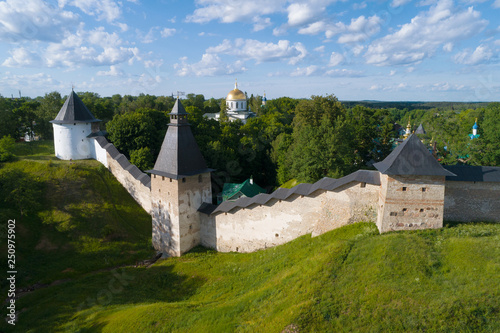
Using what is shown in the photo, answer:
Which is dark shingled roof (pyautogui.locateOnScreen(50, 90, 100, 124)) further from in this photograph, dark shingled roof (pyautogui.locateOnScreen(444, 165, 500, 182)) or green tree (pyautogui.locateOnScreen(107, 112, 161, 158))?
dark shingled roof (pyautogui.locateOnScreen(444, 165, 500, 182))

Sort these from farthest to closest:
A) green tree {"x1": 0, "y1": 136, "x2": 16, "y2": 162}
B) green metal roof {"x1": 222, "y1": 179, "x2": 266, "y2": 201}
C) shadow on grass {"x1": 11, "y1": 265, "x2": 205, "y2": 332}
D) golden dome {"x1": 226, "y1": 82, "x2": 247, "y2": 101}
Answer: golden dome {"x1": 226, "y1": 82, "x2": 247, "y2": 101}
green metal roof {"x1": 222, "y1": 179, "x2": 266, "y2": 201}
green tree {"x1": 0, "y1": 136, "x2": 16, "y2": 162}
shadow on grass {"x1": 11, "y1": 265, "x2": 205, "y2": 332}

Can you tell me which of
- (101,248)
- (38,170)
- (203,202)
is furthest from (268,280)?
(38,170)

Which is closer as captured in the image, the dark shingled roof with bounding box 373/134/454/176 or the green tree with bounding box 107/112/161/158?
the dark shingled roof with bounding box 373/134/454/176

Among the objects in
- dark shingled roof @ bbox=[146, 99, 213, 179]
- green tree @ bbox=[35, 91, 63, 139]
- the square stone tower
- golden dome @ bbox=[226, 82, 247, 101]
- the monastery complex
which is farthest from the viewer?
golden dome @ bbox=[226, 82, 247, 101]

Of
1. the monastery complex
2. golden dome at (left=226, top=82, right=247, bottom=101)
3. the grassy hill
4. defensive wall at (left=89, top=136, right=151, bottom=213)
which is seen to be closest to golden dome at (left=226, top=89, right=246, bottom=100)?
golden dome at (left=226, top=82, right=247, bottom=101)

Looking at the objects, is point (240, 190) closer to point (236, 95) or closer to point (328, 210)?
point (328, 210)

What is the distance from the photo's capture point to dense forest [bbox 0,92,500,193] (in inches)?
960

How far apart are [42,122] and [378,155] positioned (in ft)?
121

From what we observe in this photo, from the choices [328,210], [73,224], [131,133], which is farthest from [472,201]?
[131,133]

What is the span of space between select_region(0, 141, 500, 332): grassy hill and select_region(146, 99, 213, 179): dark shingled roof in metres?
5.17

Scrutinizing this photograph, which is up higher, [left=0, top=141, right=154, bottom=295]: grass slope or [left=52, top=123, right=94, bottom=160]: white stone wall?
[left=52, top=123, right=94, bottom=160]: white stone wall

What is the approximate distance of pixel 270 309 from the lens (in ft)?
32.0

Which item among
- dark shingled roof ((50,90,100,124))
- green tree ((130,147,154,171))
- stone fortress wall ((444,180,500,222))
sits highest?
dark shingled roof ((50,90,100,124))

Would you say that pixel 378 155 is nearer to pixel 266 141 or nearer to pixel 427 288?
pixel 266 141
